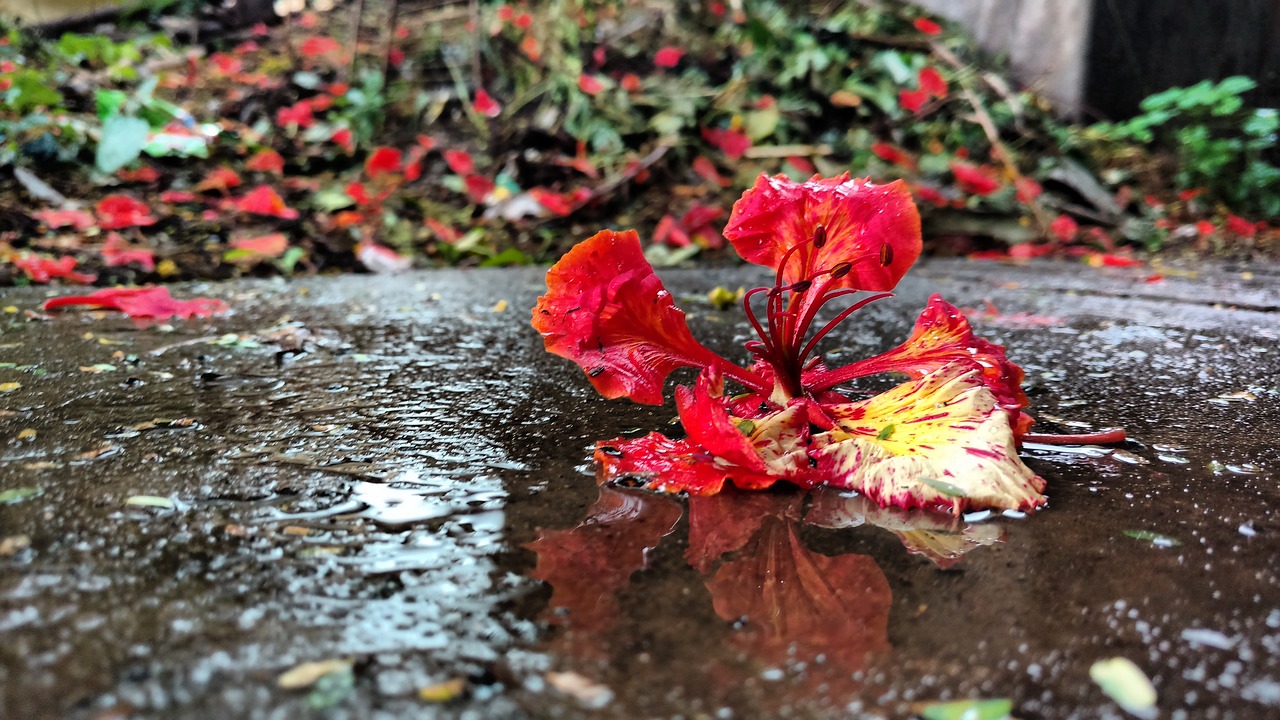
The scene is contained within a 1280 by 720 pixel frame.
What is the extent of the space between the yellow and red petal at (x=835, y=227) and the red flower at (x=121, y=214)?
2.99 metres

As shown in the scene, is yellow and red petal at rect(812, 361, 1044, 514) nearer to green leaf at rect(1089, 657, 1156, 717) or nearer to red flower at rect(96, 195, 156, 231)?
green leaf at rect(1089, 657, 1156, 717)

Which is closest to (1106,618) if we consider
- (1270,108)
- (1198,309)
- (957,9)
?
(1198,309)

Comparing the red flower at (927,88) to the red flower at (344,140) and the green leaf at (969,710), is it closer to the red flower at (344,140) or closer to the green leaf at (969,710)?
the red flower at (344,140)

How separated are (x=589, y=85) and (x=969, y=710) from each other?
15.2ft

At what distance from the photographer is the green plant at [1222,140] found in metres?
4.12

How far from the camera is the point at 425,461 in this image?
1.01 m

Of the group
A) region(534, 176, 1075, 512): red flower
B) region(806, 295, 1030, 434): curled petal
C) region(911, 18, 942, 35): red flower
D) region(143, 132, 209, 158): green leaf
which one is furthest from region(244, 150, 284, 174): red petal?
region(911, 18, 942, 35): red flower

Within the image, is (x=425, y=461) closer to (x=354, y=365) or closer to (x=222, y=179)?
(x=354, y=365)

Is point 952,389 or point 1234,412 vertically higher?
point 952,389

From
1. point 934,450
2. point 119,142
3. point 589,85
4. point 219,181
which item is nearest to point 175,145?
point 119,142

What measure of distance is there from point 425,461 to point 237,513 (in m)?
0.23

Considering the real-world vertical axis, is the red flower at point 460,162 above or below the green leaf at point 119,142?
below

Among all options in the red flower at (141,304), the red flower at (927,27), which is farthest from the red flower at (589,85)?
the red flower at (141,304)

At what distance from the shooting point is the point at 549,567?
0.73 metres
